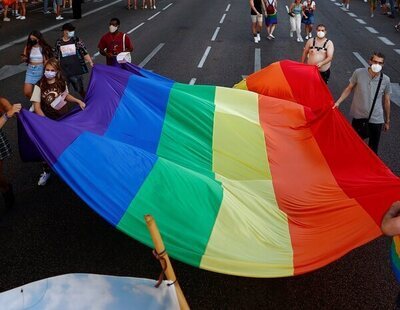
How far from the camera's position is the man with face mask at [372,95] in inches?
230

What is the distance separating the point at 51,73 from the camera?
18.6 ft

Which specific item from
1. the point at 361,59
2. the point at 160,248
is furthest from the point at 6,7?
the point at 160,248

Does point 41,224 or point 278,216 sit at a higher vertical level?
point 278,216

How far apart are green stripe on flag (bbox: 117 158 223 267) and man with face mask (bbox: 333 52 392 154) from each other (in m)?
2.94

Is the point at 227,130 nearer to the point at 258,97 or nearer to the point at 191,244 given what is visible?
the point at 258,97

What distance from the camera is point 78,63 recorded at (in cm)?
793

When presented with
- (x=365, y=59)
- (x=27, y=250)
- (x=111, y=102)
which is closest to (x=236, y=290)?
(x=27, y=250)

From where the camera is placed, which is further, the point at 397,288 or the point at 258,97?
the point at 258,97

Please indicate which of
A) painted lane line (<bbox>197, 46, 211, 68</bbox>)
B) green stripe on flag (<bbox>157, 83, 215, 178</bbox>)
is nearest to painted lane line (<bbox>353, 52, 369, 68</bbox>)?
painted lane line (<bbox>197, 46, 211, 68</bbox>)

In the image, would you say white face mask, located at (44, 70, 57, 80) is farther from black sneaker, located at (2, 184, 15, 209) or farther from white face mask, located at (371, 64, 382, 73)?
white face mask, located at (371, 64, 382, 73)

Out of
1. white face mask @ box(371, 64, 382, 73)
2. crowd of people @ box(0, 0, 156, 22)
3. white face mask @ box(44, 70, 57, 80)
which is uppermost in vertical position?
white face mask @ box(371, 64, 382, 73)

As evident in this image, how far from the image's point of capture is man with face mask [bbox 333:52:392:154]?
5832 millimetres

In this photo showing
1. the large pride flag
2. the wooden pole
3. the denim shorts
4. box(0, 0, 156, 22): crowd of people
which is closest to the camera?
the wooden pole

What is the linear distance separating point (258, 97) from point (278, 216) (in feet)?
8.08
